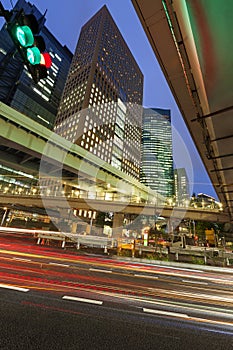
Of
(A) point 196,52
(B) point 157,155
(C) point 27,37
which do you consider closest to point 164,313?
(A) point 196,52

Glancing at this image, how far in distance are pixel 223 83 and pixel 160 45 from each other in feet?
6.34

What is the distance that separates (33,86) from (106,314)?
390 ft

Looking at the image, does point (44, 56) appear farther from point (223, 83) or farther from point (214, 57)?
point (223, 83)

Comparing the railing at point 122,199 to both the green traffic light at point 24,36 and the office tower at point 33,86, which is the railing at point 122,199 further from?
the office tower at point 33,86

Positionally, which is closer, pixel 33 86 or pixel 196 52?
pixel 196 52

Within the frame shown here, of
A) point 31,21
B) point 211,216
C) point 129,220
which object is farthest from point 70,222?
point 31,21

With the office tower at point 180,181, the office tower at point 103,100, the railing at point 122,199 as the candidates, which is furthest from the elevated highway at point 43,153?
the office tower at point 180,181

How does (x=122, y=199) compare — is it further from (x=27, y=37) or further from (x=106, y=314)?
(x=27, y=37)

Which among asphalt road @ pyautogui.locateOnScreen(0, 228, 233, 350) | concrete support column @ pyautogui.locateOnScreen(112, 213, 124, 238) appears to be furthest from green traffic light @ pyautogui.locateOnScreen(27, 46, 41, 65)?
concrete support column @ pyautogui.locateOnScreen(112, 213, 124, 238)

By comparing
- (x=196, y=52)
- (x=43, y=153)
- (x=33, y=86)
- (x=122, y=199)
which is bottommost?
(x=196, y=52)

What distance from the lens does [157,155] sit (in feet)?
516

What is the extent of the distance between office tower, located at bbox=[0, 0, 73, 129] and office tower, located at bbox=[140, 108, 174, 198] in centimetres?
8231

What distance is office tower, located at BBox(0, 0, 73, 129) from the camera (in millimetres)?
83875

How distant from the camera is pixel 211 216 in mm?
25641
